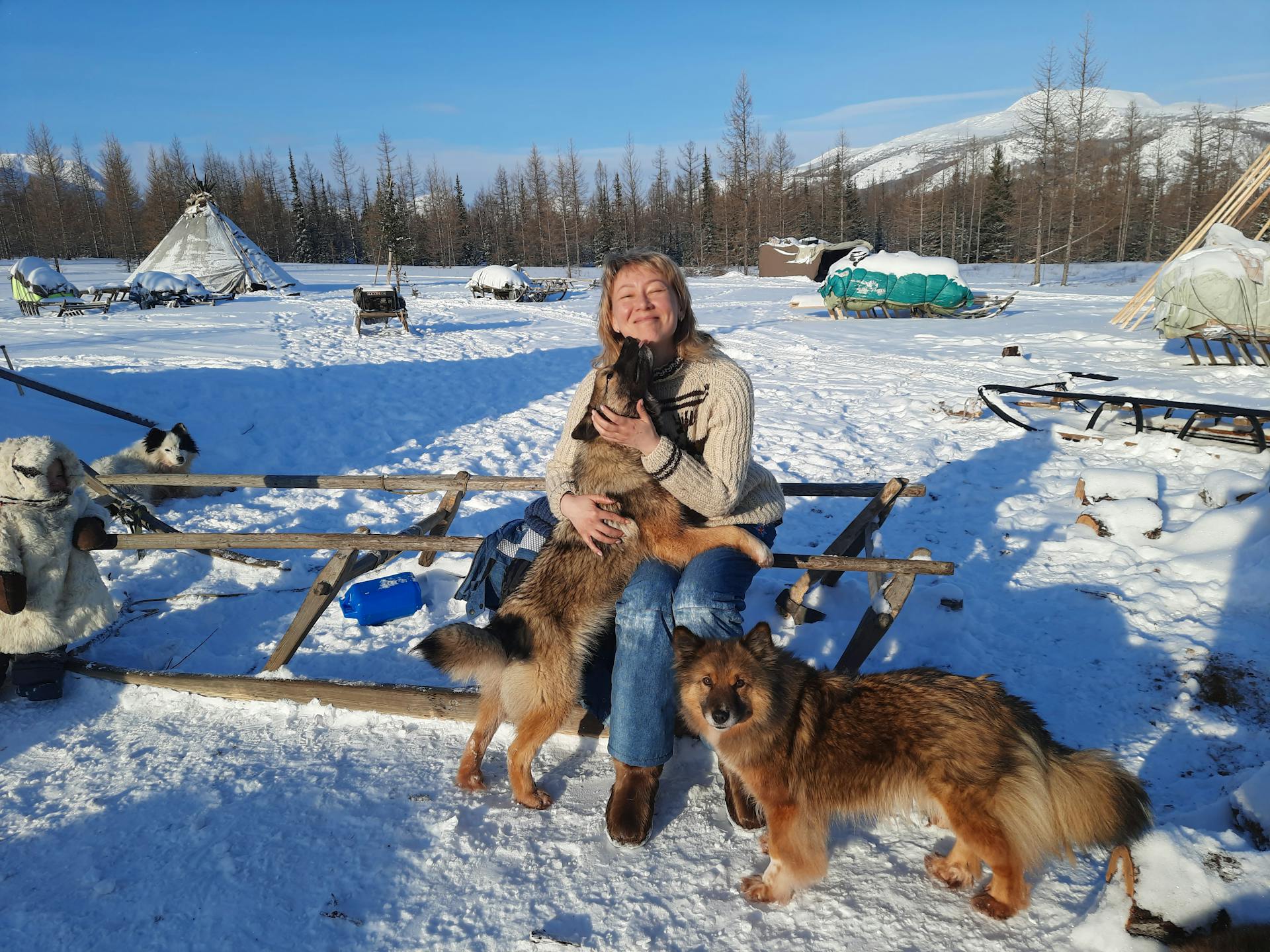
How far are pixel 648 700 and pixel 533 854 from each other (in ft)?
2.13

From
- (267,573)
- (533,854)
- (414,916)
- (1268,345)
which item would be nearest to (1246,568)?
(533,854)

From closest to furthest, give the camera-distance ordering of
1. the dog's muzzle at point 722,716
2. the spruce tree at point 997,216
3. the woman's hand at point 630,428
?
the dog's muzzle at point 722,716, the woman's hand at point 630,428, the spruce tree at point 997,216

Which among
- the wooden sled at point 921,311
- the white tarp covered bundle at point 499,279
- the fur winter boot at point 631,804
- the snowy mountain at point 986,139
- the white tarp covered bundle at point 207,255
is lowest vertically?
the fur winter boot at point 631,804

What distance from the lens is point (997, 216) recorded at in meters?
49.7

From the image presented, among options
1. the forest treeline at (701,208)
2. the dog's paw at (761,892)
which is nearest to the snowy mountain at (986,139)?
the forest treeline at (701,208)

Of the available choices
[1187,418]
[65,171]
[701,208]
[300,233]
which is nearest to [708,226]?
[701,208]

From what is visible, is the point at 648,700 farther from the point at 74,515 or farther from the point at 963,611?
the point at 74,515

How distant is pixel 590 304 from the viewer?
25.9 meters

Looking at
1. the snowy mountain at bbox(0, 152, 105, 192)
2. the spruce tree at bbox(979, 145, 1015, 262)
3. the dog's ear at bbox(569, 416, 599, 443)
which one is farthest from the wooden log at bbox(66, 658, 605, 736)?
the snowy mountain at bbox(0, 152, 105, 192)

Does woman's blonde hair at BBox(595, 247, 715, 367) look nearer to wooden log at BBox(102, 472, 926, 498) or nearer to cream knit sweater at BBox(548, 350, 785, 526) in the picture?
cream knit sweater at BBox(548, 350, 785, 526)

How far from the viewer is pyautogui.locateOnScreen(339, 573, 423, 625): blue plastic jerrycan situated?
380 cm

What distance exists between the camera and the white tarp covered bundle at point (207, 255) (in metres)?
26.2

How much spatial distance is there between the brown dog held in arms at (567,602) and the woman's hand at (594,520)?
0.04 m

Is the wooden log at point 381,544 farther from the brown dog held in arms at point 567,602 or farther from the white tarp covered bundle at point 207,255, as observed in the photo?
the white tarp covered bundle at point 207,255
